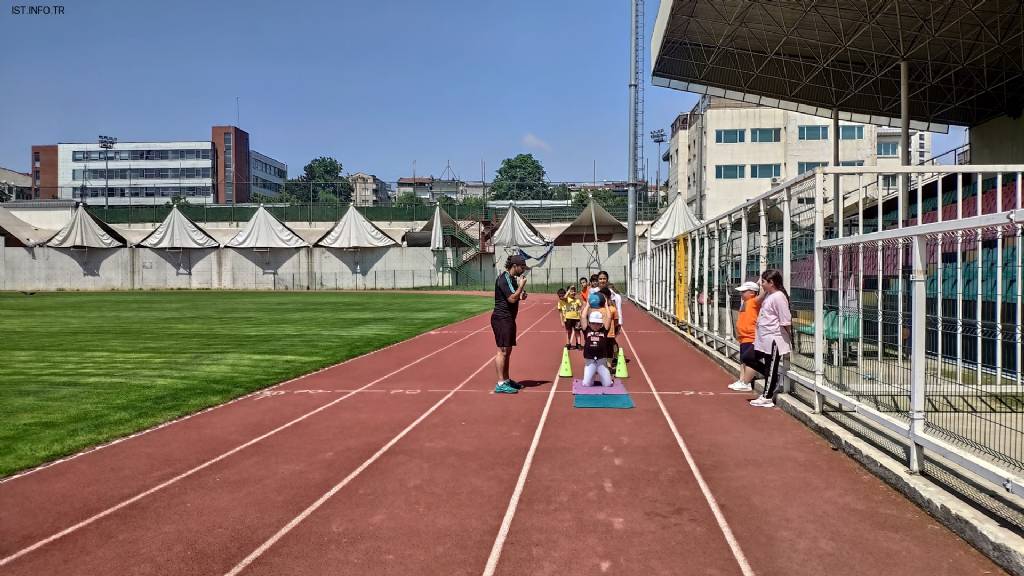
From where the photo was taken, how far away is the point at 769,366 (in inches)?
359

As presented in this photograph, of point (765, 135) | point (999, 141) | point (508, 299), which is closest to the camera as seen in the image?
point (508, 299)

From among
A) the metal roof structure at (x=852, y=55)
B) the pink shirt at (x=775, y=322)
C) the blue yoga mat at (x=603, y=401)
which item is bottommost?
the blue yoga mat at (x=603, y=401)

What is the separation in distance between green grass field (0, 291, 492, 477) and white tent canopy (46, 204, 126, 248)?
37.0m

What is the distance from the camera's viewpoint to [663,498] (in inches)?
214

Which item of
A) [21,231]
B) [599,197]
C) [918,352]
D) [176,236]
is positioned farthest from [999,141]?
[21,231]

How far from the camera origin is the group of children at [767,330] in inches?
338

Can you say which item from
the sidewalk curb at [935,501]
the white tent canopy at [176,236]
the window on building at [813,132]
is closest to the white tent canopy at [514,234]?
the window on building at [813,132]

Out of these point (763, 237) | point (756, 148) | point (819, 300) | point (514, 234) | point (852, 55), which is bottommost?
point (819, 300)

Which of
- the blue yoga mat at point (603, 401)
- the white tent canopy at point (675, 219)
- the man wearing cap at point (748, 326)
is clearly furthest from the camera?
the white tent canopy at point (675, 219)

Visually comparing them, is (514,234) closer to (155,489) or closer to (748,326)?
(748,326)

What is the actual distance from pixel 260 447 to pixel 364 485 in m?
1.96

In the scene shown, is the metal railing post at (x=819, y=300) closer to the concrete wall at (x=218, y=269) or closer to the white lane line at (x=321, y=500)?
the white lane line at (x=321, y=500)

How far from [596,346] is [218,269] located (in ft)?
192

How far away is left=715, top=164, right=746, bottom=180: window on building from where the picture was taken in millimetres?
56594
